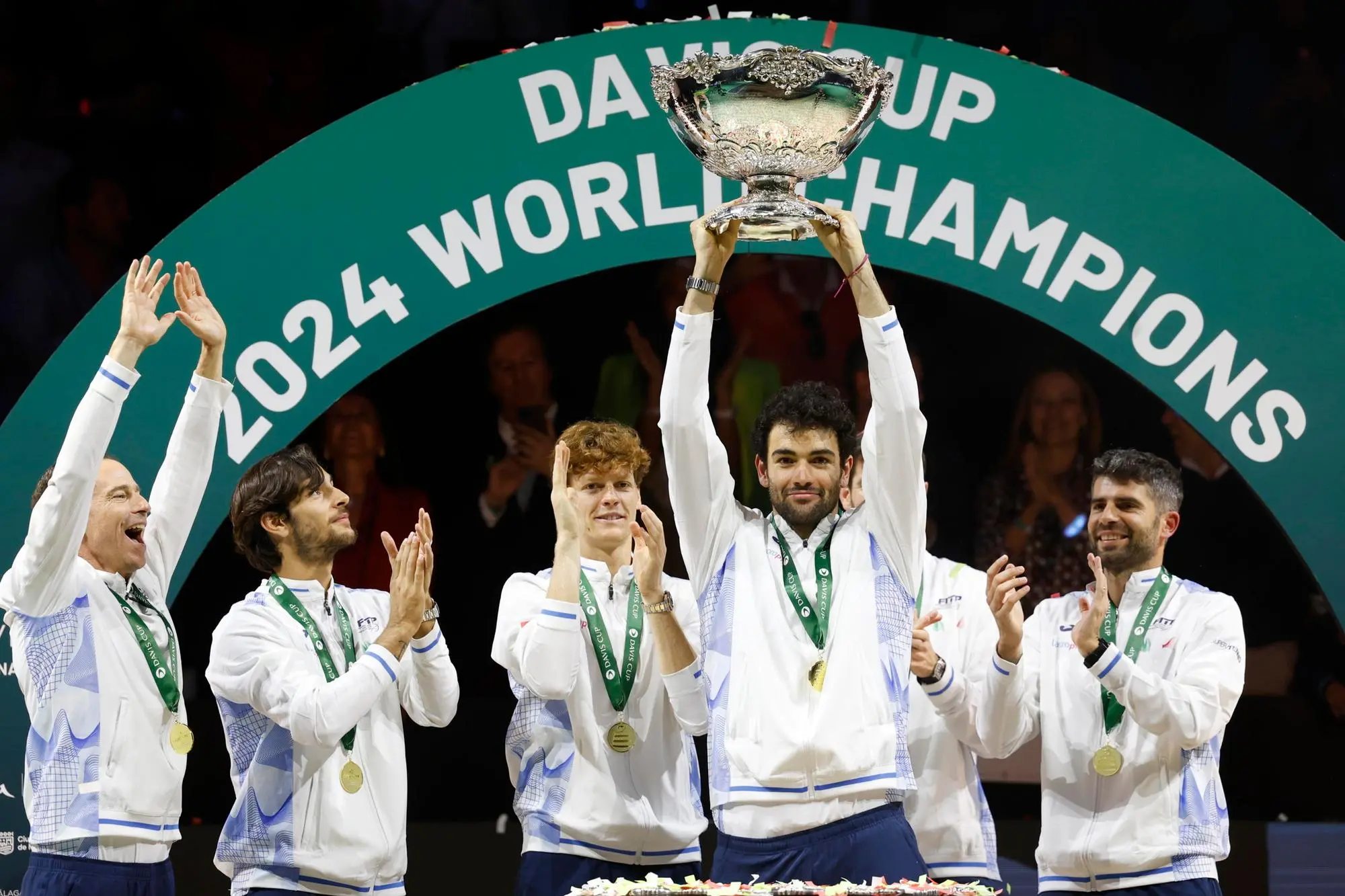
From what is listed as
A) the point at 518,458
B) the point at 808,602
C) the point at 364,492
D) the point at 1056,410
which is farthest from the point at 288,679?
the point at 1056,410

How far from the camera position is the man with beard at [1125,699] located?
4.80m

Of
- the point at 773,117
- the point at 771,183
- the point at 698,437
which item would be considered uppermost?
the point at 773,117

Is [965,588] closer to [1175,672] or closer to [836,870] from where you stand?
[1175,672]

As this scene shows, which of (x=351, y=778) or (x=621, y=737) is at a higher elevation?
(x=621, y=737)

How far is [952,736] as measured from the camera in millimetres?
5117

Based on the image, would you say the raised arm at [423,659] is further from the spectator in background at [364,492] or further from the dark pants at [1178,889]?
the dark pants at [1178,889]

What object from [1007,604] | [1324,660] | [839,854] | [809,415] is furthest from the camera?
[1324,660]

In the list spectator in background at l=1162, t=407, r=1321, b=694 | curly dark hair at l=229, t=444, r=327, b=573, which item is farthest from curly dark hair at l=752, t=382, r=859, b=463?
spectator in background at l=1162, t=407, r=1321, b=694

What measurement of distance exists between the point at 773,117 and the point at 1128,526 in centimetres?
179

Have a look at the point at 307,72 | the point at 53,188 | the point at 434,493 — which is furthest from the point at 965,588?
the point at 53,188

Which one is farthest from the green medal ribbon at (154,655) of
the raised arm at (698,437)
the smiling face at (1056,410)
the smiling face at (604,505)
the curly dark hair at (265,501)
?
the smiling face at (1056,410)

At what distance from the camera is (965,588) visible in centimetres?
529

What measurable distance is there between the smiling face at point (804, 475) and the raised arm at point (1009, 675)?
0.54 m

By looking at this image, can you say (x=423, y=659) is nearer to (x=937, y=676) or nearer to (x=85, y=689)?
(x=85, y=689)
